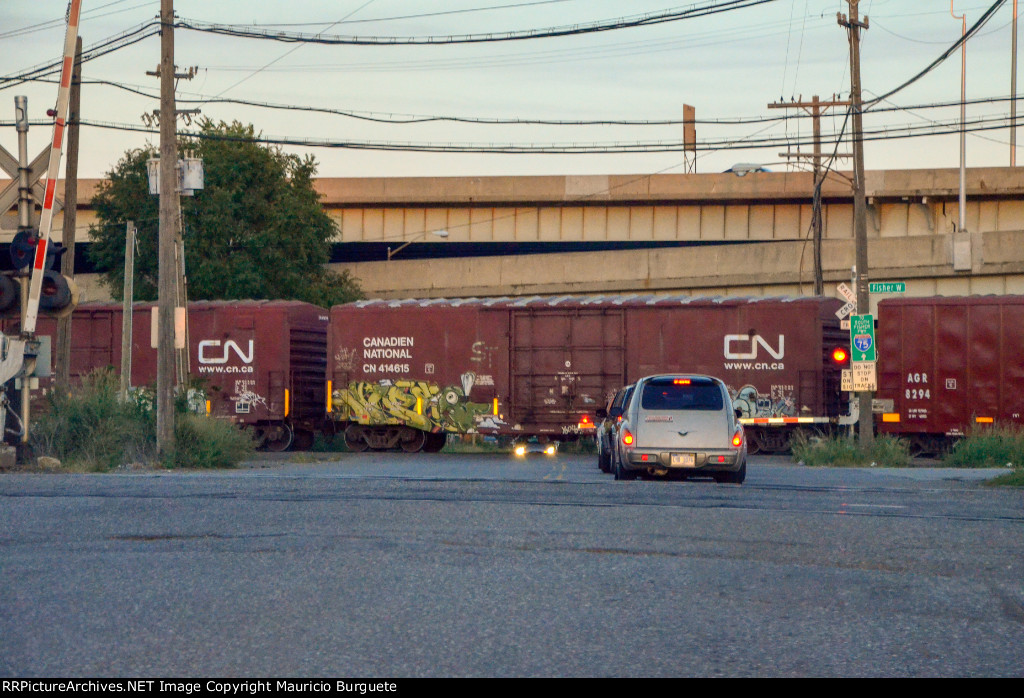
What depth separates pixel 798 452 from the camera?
81.9 ft

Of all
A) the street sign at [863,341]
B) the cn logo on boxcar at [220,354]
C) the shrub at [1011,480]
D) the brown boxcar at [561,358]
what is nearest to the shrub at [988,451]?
the street sign at [863,341]

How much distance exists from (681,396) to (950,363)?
11.7 m

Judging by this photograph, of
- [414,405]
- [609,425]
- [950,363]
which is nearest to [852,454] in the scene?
[950,363]

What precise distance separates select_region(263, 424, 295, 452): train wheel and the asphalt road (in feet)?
53.5

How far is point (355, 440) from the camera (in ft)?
97.0

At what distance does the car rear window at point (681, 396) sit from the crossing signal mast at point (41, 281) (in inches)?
355

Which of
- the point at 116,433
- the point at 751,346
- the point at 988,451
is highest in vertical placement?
the point at 751,346

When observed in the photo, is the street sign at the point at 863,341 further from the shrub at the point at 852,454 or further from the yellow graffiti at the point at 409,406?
the yellow graffiti at the point at 409,406

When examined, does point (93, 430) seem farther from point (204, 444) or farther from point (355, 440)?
point (355, 440)

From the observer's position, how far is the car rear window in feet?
55.3

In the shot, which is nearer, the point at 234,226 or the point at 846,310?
the point at 846,310

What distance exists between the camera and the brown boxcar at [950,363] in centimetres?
2577

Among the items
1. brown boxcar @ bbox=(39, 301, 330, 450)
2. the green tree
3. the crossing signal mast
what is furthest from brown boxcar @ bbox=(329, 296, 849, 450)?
the crossing signal mast

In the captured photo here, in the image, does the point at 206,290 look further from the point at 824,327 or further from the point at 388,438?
the point at 824,327
